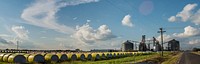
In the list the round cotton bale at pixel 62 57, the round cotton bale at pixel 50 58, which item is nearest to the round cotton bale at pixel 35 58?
the round cotton bale at pixel 50 58

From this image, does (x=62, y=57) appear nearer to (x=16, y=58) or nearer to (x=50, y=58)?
(x=50, y=58)

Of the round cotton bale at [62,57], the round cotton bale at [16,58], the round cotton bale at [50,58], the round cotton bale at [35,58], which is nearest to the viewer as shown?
the round cotton bale at [16,58]

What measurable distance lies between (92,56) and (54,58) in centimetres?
1766

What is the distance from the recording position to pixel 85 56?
211 feet

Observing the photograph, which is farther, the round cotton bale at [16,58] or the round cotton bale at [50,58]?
the round cotton bale at [50,58]

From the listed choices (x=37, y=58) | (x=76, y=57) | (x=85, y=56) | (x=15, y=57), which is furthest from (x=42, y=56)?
(x=85, y=56)

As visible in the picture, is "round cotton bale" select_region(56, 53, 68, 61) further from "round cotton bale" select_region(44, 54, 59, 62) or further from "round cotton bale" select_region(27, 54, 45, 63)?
"round cotton bale" select_region(27, 54, 45, 63)

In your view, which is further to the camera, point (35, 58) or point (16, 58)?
point (35, 58)

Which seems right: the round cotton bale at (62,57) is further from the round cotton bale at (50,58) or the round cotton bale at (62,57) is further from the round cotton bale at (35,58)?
the round cotton bale at (35,58)

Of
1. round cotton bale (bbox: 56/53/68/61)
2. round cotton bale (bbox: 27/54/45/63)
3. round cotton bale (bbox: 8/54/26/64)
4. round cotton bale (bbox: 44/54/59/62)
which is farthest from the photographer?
round cotton bale (bbox: 56/53/68/61)

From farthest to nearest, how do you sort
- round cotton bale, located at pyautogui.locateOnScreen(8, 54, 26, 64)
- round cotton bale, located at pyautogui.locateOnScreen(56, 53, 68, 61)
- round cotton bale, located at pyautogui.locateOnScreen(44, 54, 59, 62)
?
round cotton bale, located at pyautogui.locateOnScreen(56, 53, 68, 61)
round cotton bale, located at pyautogui.locateOnScreen(44, 54, 59, 62)
round cotton bale, located at pyautogui.locateOnScreen(8, 54, 26, 64)

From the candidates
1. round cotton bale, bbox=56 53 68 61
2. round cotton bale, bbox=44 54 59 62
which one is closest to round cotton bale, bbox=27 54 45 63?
round cotton bale, bbox=44 54 59 62

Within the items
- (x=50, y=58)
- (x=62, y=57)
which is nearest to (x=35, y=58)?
A: (x=50, y=58)

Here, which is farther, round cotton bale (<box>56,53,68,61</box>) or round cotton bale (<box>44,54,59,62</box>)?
round cotton bale (<box>56,53,68,61</box>)
